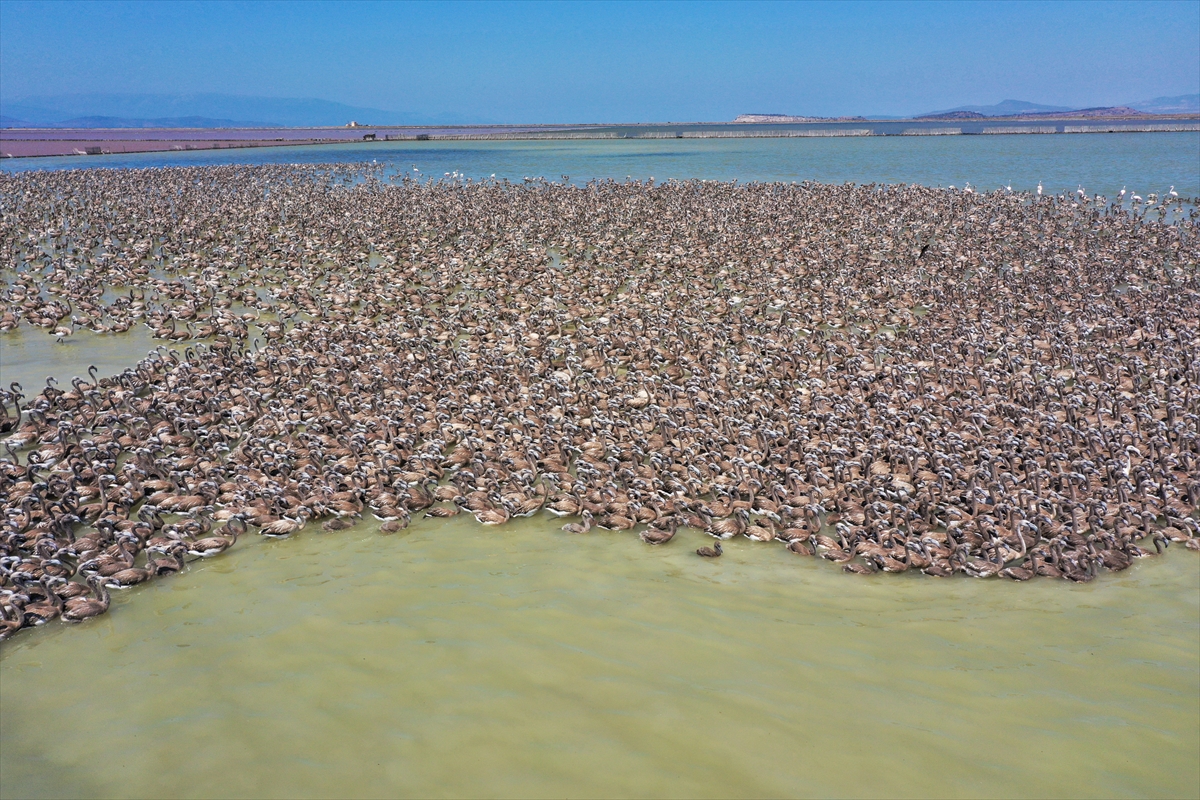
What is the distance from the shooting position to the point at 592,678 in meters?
9.30

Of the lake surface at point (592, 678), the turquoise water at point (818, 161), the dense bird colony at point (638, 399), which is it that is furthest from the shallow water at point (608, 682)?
the turquoise water at point (818, 161)

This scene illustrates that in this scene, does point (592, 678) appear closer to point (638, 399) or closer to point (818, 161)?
point (638, 399)

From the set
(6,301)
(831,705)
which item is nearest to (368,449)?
(831,705)

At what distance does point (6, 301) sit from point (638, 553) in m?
24.8

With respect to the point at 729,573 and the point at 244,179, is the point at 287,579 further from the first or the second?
the point at 244,179

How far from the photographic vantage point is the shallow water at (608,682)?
803 centimetres

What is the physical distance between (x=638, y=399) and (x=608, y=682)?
8.88m

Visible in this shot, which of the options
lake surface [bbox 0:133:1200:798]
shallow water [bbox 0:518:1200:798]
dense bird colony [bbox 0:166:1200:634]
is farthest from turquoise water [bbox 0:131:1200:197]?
lake surface [bbox 0:133:1200:798]

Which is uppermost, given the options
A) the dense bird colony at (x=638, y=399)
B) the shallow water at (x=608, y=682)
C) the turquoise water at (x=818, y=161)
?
the turquoise water at (x=818, y=161)

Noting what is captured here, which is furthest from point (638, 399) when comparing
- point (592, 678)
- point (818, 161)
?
point (818, 161)

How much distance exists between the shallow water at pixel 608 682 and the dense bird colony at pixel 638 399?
90 cm

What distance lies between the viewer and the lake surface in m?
8.04

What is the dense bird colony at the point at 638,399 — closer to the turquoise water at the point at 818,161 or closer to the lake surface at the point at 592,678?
the lake surface at the point at 592,678

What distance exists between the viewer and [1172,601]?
35.2 ft
